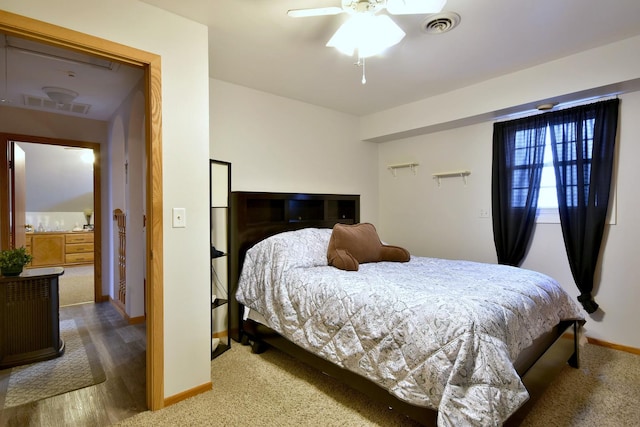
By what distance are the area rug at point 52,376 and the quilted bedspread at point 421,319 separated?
125 cm

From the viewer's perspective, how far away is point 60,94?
322 centimetres

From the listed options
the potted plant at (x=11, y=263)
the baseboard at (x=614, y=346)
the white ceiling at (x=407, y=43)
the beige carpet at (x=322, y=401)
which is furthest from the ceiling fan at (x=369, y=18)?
the baseboard at (x=614, y=346)

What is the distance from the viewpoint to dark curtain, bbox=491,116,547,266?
307 cm

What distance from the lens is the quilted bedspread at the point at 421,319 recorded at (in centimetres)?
141

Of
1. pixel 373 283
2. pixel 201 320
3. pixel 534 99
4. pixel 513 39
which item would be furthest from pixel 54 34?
pixel 534 99

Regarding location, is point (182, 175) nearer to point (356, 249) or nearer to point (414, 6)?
point (356, 249)

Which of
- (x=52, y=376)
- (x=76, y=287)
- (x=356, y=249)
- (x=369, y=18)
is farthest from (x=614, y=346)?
(x=76, y=287)

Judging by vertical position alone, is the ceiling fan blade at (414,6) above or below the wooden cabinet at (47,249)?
above

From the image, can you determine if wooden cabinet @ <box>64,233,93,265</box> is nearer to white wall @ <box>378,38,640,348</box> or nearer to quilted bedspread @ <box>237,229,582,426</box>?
quilted bedspread @ <box>237,229,582,426</box>

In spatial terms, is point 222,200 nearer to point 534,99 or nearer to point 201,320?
point 201,320

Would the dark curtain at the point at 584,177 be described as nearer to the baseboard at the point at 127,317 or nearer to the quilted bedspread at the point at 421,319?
the quilted bedspread at the point at 421,319

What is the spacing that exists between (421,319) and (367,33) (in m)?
1.60

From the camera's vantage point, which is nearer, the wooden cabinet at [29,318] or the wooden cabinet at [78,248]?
the wooden cabinet at [29,318]

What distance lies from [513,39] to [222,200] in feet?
8.30
